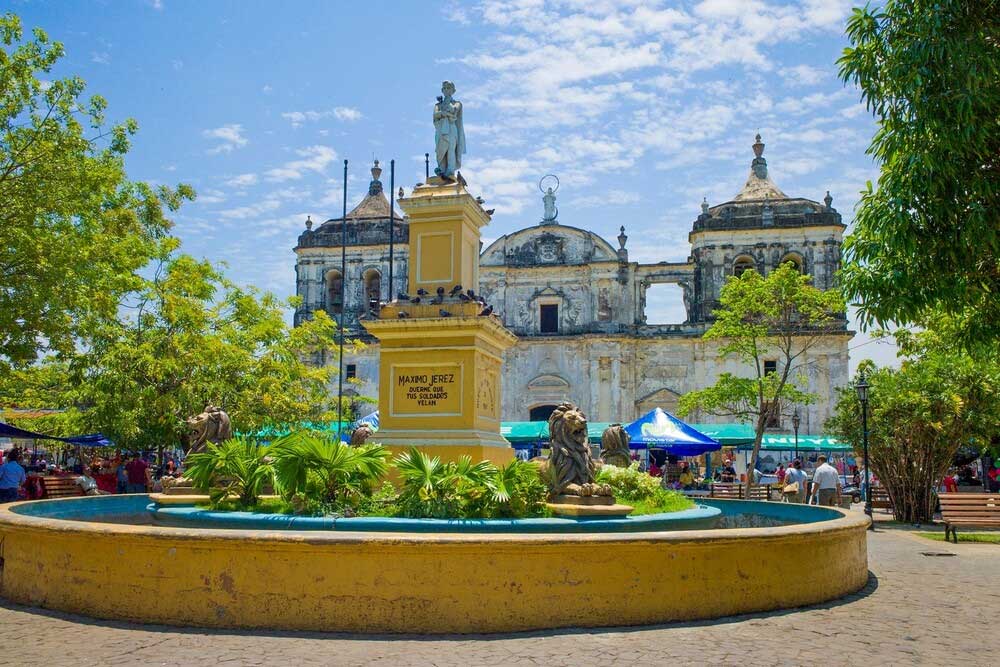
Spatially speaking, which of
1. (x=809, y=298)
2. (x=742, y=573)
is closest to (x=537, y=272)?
(x=809, y=298)

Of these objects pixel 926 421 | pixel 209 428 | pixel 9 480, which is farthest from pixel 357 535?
pixel 926 421

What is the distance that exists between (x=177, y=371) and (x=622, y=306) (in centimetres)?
2336

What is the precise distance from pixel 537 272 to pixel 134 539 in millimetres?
33178

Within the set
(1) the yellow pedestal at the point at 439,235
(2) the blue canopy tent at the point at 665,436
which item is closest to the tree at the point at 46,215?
(1) the yellow pedestal at the point at 439,235

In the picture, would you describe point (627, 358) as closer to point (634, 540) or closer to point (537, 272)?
point (537, 272)

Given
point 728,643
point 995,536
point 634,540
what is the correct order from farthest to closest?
1. point 995,536
2. point 634,540
3. point 728,643

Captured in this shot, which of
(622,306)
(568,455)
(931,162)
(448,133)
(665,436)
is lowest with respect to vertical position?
(568,455)

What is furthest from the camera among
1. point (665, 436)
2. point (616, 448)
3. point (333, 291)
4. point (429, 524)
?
point (333, 291)

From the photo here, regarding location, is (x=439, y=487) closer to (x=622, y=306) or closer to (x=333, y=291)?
(x=622, y=306)

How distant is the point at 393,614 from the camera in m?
5.73

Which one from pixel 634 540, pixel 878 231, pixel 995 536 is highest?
pixel 878 231

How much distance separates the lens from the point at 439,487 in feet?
24.3

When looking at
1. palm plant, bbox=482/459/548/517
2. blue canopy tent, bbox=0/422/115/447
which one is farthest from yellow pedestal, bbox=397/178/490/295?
blue canopy tent, bbox=0/422/115/447

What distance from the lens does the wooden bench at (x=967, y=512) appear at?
13586 millimetres
